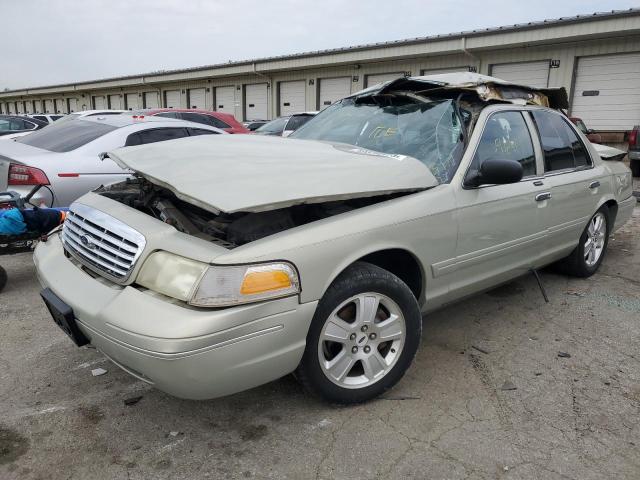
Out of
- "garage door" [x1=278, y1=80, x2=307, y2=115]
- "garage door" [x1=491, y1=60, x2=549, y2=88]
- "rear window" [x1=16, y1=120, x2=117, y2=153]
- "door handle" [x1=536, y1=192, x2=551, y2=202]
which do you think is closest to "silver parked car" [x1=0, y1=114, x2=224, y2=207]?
"rear window" [x1=16, y1=120, x2=117, y2=153]

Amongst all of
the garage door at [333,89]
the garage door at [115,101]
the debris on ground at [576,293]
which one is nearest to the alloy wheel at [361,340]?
the debris on ground at [576,293]

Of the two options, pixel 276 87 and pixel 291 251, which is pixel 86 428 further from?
pixel 276 87

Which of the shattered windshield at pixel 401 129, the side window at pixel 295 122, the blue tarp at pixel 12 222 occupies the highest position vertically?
the shattered windshield at pixel 401 129

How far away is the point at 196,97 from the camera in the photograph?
29469 millimetres

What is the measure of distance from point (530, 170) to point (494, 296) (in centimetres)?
125

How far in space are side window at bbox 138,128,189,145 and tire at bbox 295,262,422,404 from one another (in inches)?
179

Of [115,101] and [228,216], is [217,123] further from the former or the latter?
[115,101]

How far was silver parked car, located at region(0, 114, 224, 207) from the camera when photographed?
5.15 meters

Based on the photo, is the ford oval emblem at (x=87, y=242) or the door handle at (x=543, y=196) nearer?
the ford oval emblem at (x=87, y=242)

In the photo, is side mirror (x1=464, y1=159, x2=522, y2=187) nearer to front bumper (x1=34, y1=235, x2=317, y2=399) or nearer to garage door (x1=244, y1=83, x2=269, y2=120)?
front bumper (x1=34, y1=235, x2=317, y2=399)

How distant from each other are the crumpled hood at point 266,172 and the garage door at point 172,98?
29415 mm

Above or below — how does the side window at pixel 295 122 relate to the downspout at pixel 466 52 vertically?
below

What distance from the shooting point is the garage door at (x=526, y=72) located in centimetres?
1584

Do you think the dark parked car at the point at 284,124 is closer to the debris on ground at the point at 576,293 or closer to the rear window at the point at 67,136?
the rear window at the point at 67,136
